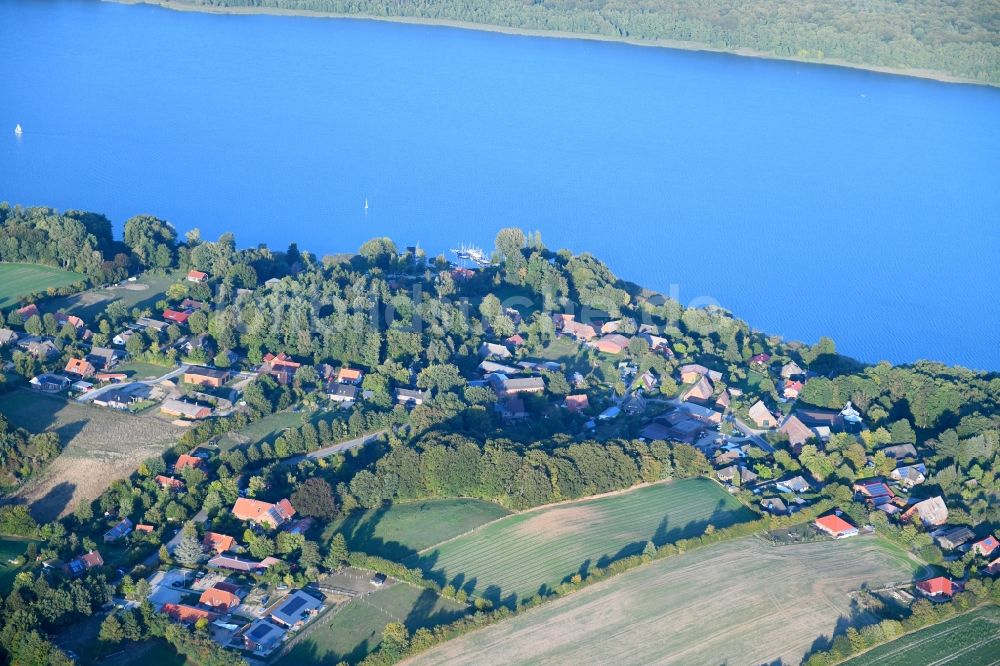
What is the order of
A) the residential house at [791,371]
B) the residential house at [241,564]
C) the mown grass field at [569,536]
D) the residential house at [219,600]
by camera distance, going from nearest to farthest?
the residential house at [219,600], the residential house at [241,564], the mown grass field at [569,536], the residential house at [791,371]

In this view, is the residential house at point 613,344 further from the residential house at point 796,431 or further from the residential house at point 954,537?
the residential house at point 954,537

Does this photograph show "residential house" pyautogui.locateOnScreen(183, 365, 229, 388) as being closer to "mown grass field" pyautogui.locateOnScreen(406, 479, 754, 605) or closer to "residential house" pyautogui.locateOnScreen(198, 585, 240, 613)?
"residential house" pyautogui.locateOnScreen(198, 585, 240, 613)

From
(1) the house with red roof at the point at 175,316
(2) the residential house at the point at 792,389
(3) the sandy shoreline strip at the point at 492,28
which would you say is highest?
(3) the sandy shoreline strip at the point at 492,28

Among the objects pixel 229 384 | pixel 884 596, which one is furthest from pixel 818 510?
pixel 229 384

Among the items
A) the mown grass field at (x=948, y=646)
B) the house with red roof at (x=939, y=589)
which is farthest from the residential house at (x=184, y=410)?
the house with red roof at (x=939, y=589)

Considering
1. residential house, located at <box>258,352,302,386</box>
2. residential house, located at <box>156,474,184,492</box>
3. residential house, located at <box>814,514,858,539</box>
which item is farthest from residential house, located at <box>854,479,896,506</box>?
residential house, located at <box>156,474,184,492</box>

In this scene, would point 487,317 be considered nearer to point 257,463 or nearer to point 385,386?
point 385,386

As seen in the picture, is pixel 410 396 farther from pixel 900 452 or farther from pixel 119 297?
pixel 900 452
